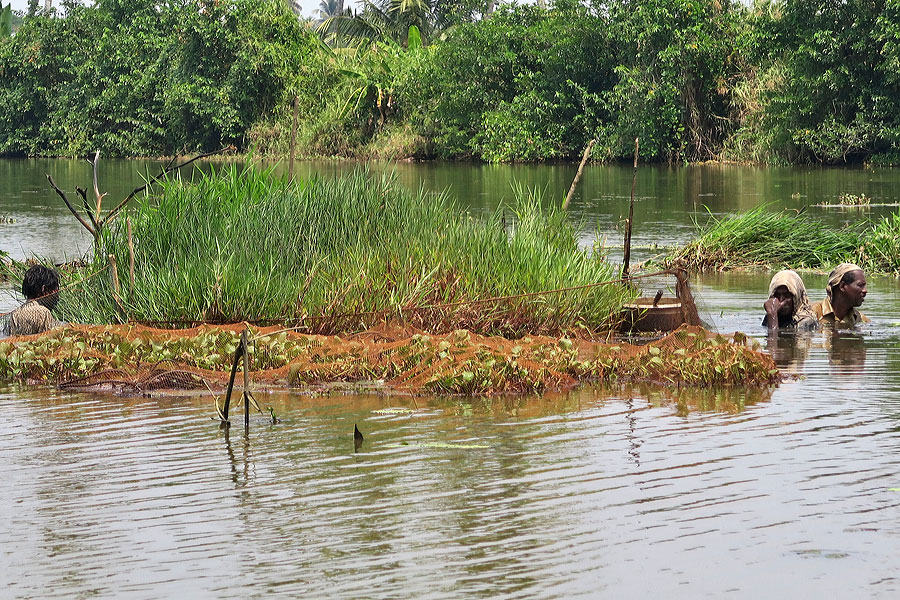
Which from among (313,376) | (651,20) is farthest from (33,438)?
(651,20)

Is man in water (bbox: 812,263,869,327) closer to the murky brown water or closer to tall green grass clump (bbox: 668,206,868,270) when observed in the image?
the murky brown water

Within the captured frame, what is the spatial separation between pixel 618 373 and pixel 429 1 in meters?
52.9

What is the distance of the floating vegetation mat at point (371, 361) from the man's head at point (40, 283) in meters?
0.87

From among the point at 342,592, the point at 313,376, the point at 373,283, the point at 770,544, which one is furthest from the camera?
the point at 373,283

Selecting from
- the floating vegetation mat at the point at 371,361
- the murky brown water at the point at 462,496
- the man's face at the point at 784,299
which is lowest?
the murky brown water at the point at 462,496

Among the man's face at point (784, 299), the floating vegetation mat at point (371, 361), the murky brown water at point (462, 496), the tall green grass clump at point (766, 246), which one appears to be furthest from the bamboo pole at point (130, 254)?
the tall green grass clump at point (766, 246)

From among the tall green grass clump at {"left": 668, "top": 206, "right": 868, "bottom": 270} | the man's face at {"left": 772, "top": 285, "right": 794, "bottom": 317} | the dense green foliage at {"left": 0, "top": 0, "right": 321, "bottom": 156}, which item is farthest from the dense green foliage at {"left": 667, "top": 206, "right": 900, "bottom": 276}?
the dense green foliage at {"left": 0, "top": 0, "right": 321, "bottom": 156}

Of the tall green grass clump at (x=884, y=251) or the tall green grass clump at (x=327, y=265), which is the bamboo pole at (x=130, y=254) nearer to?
the tall green grass clump at (x=327, y=265)

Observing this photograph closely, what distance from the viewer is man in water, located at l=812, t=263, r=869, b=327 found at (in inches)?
443

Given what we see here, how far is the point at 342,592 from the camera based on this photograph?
14.8 ft

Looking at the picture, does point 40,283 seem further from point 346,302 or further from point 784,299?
point 784,299

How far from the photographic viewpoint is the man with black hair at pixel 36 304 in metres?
9.83

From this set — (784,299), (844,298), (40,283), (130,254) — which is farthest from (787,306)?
(40,283)

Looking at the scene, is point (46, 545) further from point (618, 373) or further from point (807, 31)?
point (807, 31)
